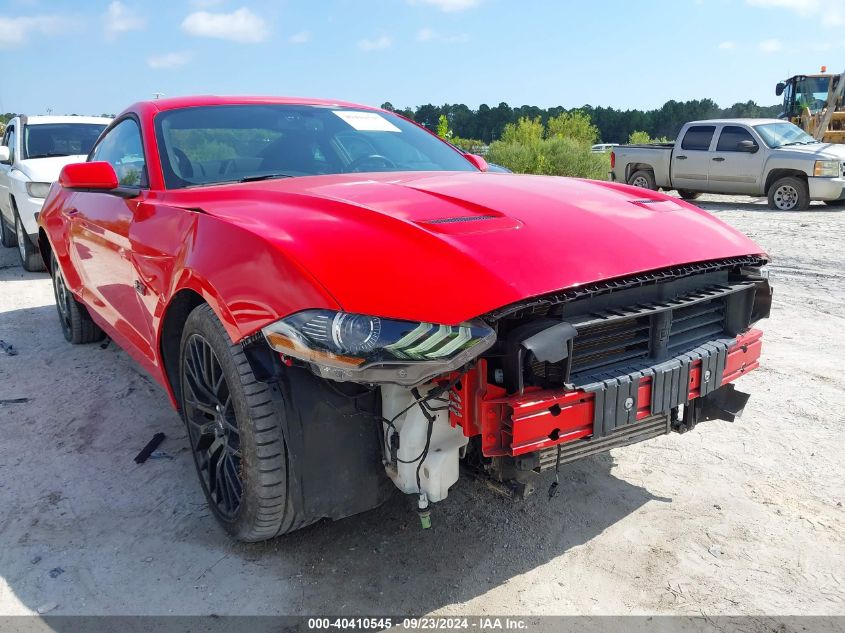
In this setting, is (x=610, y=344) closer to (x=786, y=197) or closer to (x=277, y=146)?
(x=277, y=146)

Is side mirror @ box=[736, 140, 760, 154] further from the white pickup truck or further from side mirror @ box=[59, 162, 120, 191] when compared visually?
side mirror @ box=[59, 162, 120, 191]

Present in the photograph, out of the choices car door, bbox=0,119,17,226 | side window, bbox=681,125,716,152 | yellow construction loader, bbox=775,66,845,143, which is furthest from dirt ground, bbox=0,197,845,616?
yellow construction loader, bbox=775,66,845,143

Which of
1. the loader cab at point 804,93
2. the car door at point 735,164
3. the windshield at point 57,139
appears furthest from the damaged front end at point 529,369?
the loader cab at point 804,93

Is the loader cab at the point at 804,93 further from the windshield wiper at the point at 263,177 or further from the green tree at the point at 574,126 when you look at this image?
the windshield wiper at the point at 263,177

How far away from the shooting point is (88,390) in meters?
4.25

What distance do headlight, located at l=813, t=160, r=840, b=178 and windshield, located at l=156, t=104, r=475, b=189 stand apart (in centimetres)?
1074

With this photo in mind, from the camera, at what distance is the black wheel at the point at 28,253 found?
7773mm

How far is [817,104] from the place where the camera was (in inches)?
722

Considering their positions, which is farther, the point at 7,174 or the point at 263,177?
the point at 7,174

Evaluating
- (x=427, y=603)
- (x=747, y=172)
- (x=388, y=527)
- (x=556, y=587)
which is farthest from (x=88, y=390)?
(x=747, y=172)

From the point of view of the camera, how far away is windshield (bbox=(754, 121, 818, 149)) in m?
12.8

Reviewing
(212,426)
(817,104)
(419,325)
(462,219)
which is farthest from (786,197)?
(419,325)

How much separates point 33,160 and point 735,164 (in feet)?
38.4

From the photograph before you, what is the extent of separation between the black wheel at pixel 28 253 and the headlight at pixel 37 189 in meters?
0.51
